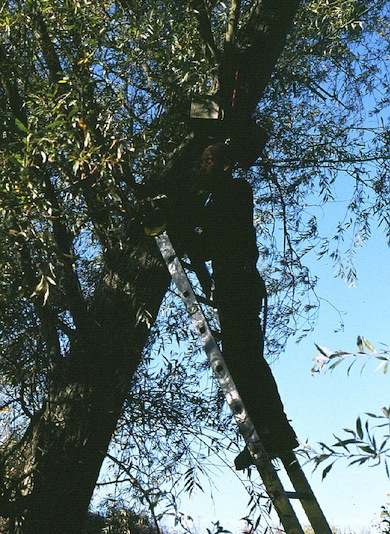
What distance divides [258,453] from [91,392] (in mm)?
1478

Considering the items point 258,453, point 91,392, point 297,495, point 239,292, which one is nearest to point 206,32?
point 239,292

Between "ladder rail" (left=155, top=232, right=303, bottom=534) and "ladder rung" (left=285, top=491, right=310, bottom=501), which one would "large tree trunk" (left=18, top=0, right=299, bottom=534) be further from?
"ladder rung" (left=285, top=491, right=310, bottom=501)

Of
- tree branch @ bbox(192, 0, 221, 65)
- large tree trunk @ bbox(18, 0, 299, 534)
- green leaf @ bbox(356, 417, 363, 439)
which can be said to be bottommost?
green leaf @ bbox(356, 417, 363, 439)

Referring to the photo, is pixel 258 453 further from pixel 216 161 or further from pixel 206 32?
pixel 206 32

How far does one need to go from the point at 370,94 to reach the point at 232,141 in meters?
4.04

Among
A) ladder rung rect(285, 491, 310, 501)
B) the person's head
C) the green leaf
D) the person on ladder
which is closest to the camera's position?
the green leaf

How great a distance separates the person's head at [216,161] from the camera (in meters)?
5.27

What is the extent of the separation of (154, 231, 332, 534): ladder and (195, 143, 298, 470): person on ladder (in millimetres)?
282

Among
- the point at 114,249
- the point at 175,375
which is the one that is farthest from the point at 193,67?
the point at 175,375

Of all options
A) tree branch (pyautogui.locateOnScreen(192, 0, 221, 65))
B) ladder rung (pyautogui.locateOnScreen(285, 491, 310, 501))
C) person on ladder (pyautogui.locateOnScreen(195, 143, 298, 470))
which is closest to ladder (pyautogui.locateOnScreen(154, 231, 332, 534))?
ladder rung (pyautogui.locateOnScreen(285, 491, 310, 501))

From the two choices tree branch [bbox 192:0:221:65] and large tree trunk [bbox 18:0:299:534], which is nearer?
large tree trunk [bbox 18:0:299:534]

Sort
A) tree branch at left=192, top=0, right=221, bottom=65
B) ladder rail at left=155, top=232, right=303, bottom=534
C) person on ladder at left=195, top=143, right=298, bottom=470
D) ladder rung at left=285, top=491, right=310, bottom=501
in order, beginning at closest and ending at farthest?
ladder rail at left=155, top=232, right=303, bottom=534, ladder rung at left=285, top=491, right=310, bottom=501, person on ladder at left=195, top=143, right=298, bottom=470, tree branch at left=192, top=0, right=221, bottom=65

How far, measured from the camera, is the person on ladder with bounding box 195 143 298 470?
15.5 ft

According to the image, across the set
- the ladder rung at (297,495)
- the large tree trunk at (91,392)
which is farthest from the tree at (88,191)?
the ladder rung at (297,495)
